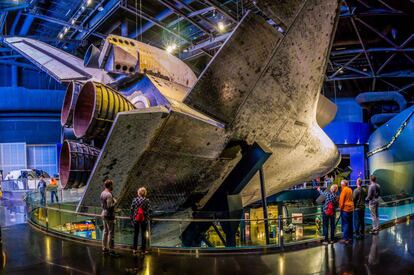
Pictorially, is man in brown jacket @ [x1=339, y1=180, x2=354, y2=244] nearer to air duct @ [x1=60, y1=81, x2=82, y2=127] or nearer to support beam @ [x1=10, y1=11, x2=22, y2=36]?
air duct @ [x1=60, y1=81, x2=82, y2=127]

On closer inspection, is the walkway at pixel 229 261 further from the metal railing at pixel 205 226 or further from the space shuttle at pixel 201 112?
the space shuttle at pixel 201 112

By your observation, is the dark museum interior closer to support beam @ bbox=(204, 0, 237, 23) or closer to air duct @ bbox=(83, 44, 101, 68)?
air duct @ bbox=(83, 44, 101, 68)

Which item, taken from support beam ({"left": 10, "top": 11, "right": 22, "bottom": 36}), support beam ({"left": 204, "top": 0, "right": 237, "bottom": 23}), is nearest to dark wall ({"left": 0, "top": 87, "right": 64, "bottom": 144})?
support beam ({"left": 10, "top": 11, "right": 22, "bottom": 36})

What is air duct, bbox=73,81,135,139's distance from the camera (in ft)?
23.7

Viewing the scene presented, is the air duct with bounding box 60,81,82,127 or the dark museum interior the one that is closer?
the dark museum interior

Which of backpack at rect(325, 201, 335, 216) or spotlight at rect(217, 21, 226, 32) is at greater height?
spotlight at rect(217, 21, 226, 32)

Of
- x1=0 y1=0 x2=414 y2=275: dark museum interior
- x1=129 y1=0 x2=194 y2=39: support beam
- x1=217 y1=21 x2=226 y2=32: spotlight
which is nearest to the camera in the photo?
x1=0 y1=0 x2=414 y2=275: dark museum interior

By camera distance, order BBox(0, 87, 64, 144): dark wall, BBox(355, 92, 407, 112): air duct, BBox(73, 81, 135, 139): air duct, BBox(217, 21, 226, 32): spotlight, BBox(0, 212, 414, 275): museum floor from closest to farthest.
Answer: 1. BBox(0, 212, 414, 275): museum floor
2. BBox(73, 81, 135, 139): air duct
3. BBox(217, 21, 226, 32): spotlight
4. BBox(355, 92, 407, 112): air duct
5. BBox(0, 87, 64, 144): dark wall

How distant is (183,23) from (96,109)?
18.0 meters

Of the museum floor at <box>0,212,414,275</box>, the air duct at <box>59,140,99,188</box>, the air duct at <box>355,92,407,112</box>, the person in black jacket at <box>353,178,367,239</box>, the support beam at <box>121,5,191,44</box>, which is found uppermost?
the support beam at <box>121,5,191,44</box>

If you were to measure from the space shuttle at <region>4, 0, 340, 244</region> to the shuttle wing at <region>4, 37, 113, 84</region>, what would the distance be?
1521mm

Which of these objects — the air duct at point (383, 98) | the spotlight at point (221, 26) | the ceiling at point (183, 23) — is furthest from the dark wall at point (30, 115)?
the air duct at point (383, 98)

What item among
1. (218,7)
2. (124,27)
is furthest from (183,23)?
(218,7)

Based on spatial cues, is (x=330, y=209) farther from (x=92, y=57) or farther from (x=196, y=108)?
(x=92, y=57)
